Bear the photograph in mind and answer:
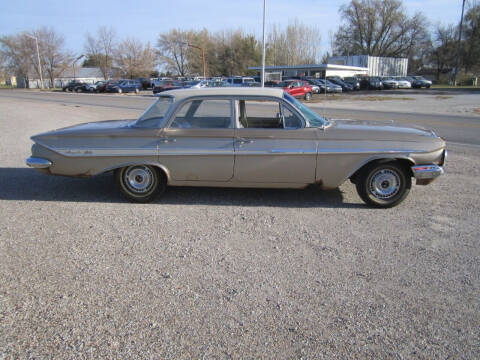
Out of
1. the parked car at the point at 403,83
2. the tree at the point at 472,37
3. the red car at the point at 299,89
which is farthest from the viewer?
the tree at the point at 472,37

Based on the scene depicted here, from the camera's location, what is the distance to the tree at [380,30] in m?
81.4

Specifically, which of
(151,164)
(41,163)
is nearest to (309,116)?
(151,164)

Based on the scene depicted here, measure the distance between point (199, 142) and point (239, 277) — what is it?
7.38ft

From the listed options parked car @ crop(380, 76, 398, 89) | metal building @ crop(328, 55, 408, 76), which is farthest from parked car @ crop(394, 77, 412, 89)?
metal building @ crop(328, 55, 408, 76)

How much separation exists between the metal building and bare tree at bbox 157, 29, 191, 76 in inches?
1366

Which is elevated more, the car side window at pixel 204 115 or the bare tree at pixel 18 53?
the bare tree at pixel 18 53

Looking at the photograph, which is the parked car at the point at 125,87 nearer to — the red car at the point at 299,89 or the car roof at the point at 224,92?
the red car at the point at 299,89

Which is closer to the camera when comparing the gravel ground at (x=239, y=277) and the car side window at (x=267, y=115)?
the gravel ground at (x=239, y=277)

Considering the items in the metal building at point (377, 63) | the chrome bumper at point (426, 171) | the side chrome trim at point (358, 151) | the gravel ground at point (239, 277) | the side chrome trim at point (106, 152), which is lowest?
the gravel ground at point (239, 277)

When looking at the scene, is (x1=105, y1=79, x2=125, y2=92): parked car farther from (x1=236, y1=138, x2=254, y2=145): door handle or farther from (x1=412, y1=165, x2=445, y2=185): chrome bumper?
(x1=412, y1=165, x2=445, y2=185): chrome bumper

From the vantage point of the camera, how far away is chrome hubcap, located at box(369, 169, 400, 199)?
5.15m

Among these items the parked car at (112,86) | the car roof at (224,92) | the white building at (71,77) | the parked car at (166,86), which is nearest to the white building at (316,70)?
the parked car at (166,86)

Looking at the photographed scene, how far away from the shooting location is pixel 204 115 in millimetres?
5344

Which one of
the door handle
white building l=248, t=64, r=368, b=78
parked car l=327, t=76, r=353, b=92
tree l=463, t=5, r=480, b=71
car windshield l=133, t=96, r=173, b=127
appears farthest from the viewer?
tree l=463, t=5, r=480, b=71
